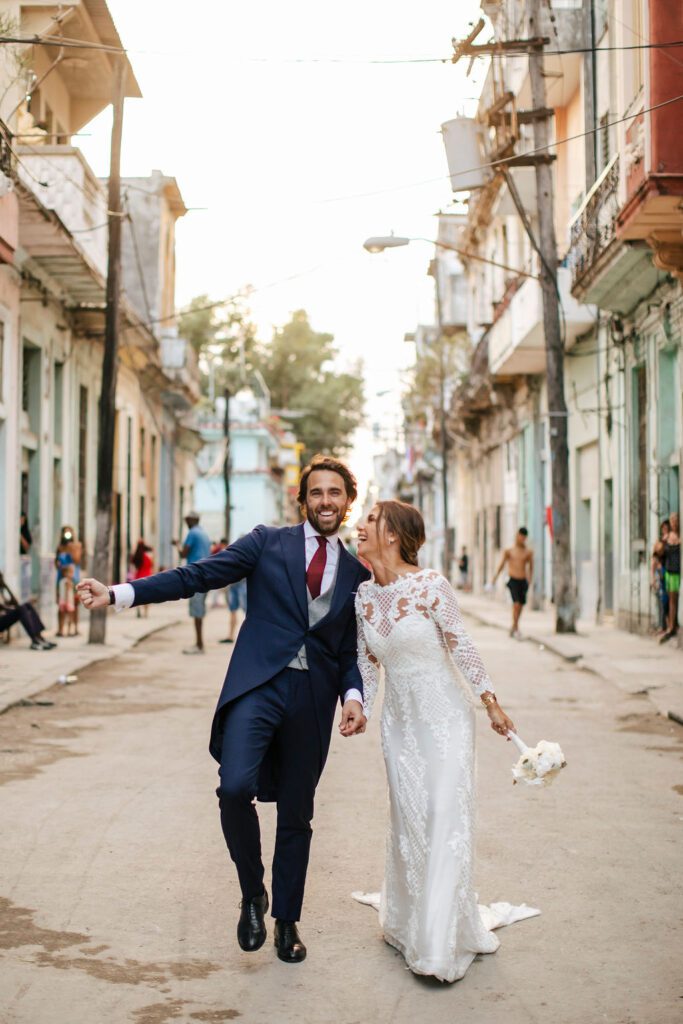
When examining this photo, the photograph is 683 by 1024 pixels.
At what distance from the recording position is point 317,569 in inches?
203

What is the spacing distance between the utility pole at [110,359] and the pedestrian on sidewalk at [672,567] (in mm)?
7579

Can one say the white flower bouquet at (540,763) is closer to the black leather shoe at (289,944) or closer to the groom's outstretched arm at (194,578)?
the black leather shoe at (289,944)

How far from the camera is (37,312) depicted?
2227 cm

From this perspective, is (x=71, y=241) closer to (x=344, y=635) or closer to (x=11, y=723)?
(x=11, y=723)

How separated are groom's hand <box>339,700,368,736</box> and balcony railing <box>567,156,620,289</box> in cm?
1376

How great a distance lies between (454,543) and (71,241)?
39273 mm

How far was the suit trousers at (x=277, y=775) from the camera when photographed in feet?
16.0

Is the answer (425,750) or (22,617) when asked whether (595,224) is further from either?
(425,750)

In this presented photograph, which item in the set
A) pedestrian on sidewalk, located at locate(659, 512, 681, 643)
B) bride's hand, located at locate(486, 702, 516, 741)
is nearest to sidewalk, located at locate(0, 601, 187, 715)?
pedestrian on sidewalk, located at locate(659, 512, 681, 643)

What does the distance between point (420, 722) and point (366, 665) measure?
327mm

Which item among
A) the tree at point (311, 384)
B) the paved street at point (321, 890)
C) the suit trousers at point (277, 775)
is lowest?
the paved street at point (321, 890)

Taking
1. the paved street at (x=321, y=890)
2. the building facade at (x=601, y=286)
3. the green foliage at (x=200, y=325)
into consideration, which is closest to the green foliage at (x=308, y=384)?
the green foliage at (x=200, y=325)

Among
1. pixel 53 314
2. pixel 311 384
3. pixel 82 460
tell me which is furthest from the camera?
pixel 311 384

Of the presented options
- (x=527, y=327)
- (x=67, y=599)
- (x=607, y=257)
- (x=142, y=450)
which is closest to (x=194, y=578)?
(x=607, y=257)
